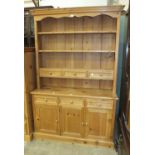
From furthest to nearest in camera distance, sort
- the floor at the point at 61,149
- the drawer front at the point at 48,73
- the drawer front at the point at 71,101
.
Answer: the drawer front at the point at 48,73
the drawer front at the point at 71,101
the floor at the point at 61,149

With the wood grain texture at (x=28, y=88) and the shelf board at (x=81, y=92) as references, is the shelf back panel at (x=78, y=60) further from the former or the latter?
the shelf board at (x=81, y=92)

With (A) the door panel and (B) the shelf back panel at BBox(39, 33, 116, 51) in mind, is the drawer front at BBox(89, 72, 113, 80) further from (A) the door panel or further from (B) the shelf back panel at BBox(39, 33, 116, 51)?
(A) the door panel

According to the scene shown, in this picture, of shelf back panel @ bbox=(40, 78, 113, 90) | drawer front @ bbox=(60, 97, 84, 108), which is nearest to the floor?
drawer front @ bbox=(60, 97, 84, 108)

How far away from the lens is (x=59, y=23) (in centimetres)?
259

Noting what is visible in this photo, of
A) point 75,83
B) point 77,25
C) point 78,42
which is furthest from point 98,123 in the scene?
point 77,25

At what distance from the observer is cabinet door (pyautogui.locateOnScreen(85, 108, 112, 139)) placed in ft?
7.40

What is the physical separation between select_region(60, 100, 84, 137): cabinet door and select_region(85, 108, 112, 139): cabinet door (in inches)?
4.6

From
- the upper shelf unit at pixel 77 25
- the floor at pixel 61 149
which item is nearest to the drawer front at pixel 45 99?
the floor at pixel 61 149

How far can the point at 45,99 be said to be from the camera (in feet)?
7.95

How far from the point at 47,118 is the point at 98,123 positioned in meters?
0.87

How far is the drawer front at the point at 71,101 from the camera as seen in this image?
2310mm

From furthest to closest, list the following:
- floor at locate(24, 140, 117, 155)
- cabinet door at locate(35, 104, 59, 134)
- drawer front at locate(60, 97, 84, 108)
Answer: cabinet door at locate(35, 104, 59, 134) → drawer front at locate(60, 97, 84, 108) → floor at locate(24, 140, 117, 155)
